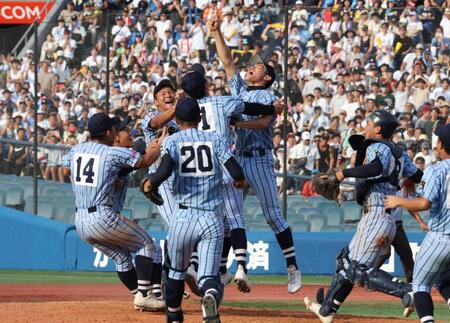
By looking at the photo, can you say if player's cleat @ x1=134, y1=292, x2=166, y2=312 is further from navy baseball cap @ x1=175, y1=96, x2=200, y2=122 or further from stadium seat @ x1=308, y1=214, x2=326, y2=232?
stadium seat @ x1=308, y1=214, x2=326, y2=232

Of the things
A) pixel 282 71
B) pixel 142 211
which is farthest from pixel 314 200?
pixel 142 211

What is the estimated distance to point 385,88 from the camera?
55.2 ft

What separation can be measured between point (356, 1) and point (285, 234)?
35.0 feet

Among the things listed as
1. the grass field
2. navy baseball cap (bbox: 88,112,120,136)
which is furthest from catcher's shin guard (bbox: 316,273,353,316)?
navy baseball cap (bbox: 88,112,120,136)

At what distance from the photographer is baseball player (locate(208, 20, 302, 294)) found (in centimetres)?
1120

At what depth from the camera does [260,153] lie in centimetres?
1126

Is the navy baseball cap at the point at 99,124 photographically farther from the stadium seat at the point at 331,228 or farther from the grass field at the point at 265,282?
the stadium seat at the point at 331,228

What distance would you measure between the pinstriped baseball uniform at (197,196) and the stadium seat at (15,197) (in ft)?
31.4

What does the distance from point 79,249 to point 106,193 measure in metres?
7.41

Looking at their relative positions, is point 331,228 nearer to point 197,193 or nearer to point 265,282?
point 265,282

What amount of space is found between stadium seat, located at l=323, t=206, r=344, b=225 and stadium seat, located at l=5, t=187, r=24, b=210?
16.0ft

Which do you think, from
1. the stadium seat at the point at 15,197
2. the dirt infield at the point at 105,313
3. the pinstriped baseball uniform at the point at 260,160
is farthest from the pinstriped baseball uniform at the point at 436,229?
the stadium seat at the point at 15,197

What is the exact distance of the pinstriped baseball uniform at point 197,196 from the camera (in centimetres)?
901

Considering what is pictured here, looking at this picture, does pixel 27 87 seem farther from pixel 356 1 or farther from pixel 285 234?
pixel 285 234
